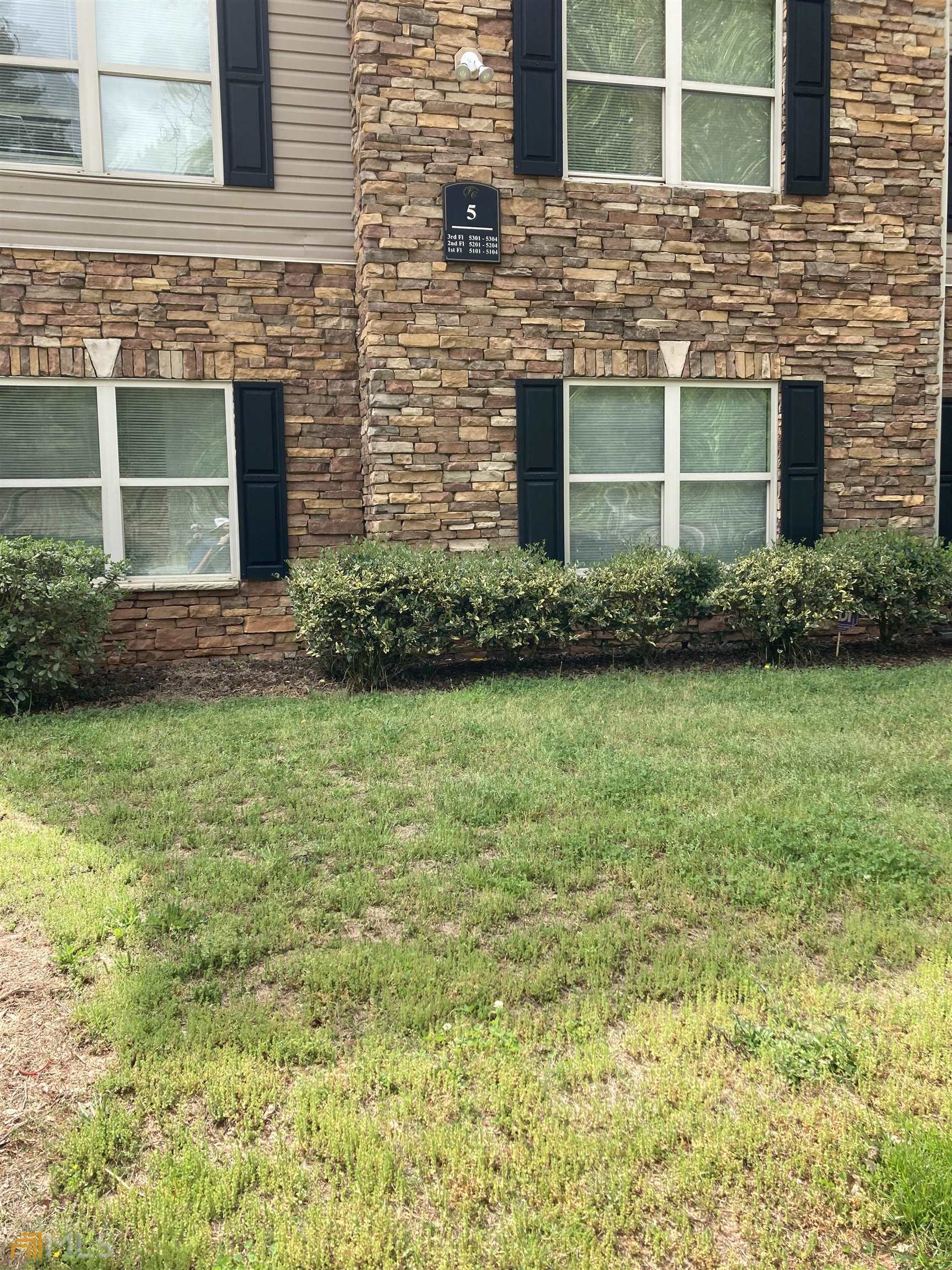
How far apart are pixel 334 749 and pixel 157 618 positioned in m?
3.01

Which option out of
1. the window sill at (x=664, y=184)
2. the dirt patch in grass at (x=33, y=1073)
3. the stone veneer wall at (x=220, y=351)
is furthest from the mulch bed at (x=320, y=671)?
the window sill at (x=664, y=184)

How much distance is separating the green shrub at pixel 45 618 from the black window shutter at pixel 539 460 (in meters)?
3.14

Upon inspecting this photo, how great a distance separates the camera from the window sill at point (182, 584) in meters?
7.21

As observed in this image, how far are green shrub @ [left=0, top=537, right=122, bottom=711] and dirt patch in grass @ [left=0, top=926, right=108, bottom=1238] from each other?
10.6ft

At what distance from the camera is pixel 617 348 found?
7625 millimetres

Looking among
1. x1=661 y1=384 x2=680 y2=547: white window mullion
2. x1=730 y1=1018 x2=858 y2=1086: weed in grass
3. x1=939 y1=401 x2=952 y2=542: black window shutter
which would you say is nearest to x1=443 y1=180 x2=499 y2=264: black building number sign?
x1=661 y1=384 x2=680 y2=547: white window mullion

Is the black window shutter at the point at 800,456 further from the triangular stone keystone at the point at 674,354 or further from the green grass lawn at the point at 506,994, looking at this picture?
the green grass lawn at the point at 506,994

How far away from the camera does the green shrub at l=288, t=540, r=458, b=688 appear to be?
247 inches

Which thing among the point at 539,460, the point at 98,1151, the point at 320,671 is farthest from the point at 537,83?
the point at 98,1151

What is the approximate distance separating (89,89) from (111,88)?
0.54 feet

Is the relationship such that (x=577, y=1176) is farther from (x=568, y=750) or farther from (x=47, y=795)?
(x=47, y=795)

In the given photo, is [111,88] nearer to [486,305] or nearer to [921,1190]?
[486,305]

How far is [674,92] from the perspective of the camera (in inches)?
300

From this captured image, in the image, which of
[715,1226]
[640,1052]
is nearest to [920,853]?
[640,1052]
